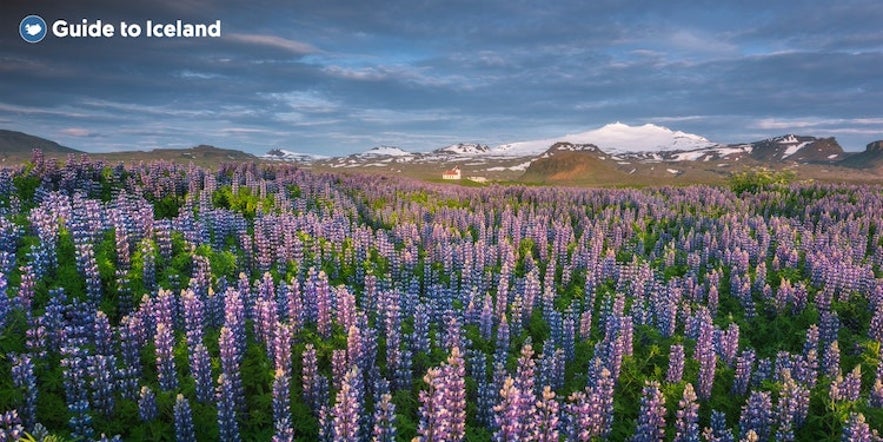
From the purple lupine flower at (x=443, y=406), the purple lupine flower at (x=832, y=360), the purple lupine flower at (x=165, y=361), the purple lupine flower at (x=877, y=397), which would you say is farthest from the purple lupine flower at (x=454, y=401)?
the purple lupine flower at (x=832, y=360)

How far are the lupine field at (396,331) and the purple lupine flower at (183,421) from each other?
0.03 m

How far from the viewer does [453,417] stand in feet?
18.2

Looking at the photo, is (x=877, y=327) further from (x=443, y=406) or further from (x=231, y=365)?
(x=231, y=365)

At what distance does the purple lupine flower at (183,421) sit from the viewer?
5875 mm

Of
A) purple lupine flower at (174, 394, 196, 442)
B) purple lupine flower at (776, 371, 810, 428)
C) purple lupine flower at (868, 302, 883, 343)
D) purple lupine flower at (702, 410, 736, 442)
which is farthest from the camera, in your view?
purple lupine flower at (868, 302, 883, 343)

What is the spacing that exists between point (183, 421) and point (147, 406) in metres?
0.58

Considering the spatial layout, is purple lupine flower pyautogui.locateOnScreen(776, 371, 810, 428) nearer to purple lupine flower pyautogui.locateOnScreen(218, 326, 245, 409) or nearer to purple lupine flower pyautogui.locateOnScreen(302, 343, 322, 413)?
purple lupine flower pyautogui.locateOnScreen(302, 343, 322, 413)

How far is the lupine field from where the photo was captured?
625cm

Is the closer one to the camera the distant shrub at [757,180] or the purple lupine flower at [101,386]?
the purple lupine flower at [101,386]

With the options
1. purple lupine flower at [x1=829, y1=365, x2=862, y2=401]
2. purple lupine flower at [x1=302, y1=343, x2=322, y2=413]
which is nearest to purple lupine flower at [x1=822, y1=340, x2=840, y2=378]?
purple lupine flower at [x1=829, y1=365, x2=862, y2=401]

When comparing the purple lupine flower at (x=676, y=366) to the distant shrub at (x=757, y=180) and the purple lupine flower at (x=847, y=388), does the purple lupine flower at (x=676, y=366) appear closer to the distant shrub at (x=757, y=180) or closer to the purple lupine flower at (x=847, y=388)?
the purple lupine flower at (x=847, y=388)

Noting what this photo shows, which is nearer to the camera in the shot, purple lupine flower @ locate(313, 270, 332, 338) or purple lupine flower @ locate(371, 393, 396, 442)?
purple lupine flower @ locate(371, 393, 396, 442)

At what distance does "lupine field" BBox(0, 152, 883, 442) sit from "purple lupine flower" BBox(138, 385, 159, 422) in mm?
24

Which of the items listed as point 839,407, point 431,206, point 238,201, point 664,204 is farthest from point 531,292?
point 664,204
